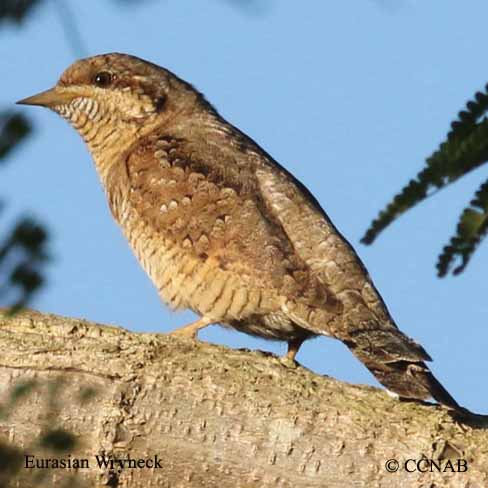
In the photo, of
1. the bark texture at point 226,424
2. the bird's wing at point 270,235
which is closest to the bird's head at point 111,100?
the bird's wing at point 270,235

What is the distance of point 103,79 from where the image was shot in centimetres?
816

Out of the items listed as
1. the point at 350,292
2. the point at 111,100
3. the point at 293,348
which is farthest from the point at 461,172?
the point at 111,100

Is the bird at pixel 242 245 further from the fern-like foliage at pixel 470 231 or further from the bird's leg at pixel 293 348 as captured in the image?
the fern-like foliage at pixel 470 231

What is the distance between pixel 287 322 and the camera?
663cm

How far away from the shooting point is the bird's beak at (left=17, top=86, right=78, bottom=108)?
8.15m

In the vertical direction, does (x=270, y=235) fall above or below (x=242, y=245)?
above

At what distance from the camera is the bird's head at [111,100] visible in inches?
317

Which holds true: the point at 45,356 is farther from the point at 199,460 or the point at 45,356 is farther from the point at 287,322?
the point at 287,322

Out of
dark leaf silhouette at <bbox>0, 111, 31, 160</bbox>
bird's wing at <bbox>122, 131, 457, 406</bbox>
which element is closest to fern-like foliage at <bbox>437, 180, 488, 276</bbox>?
dark leaf silhouette at <bbox>0, 111, 31, 160</bbox>

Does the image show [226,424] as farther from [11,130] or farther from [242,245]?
[11,130]

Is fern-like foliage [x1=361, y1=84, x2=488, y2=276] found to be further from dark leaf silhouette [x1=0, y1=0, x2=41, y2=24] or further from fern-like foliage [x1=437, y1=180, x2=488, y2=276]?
dark leaf silhouette [x1=0, y1=0, x2=41, y2=24]

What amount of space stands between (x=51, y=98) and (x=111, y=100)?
0.46 meters

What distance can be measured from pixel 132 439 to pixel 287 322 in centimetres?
198

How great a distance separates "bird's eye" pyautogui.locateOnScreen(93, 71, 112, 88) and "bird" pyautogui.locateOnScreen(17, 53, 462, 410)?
0.36 meters
